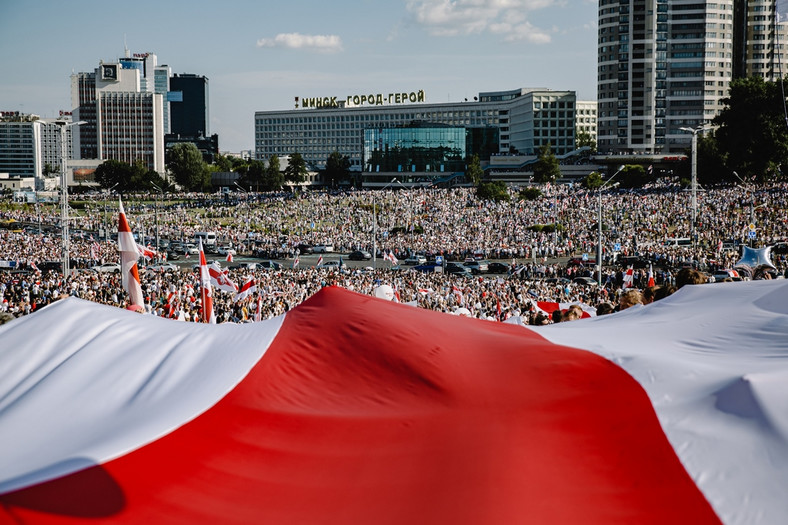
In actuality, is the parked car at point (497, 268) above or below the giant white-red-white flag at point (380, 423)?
below

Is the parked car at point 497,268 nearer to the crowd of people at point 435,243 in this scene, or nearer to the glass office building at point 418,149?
the crowd of people at point 435,243

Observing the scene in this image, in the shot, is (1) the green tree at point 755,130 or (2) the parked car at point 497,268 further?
(1) the green tree at point 755,130

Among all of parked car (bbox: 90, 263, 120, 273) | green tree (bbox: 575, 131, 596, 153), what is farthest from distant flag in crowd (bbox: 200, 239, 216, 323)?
green tree (bbox: 575, 131, 596, 153)

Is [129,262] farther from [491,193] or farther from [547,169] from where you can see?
[547,169]

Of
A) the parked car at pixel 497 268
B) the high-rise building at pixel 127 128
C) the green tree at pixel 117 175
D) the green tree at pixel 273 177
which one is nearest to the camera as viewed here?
the parked car at pixel 497 268

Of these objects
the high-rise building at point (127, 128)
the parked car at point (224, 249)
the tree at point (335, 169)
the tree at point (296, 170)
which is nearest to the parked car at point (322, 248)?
the parked car at point (224, 249)

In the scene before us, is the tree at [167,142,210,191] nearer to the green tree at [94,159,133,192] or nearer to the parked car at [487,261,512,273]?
the green tree at [94,159,133,192]

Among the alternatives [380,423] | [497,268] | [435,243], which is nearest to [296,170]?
[435,243]

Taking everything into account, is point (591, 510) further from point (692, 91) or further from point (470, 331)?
point (692, 91)
